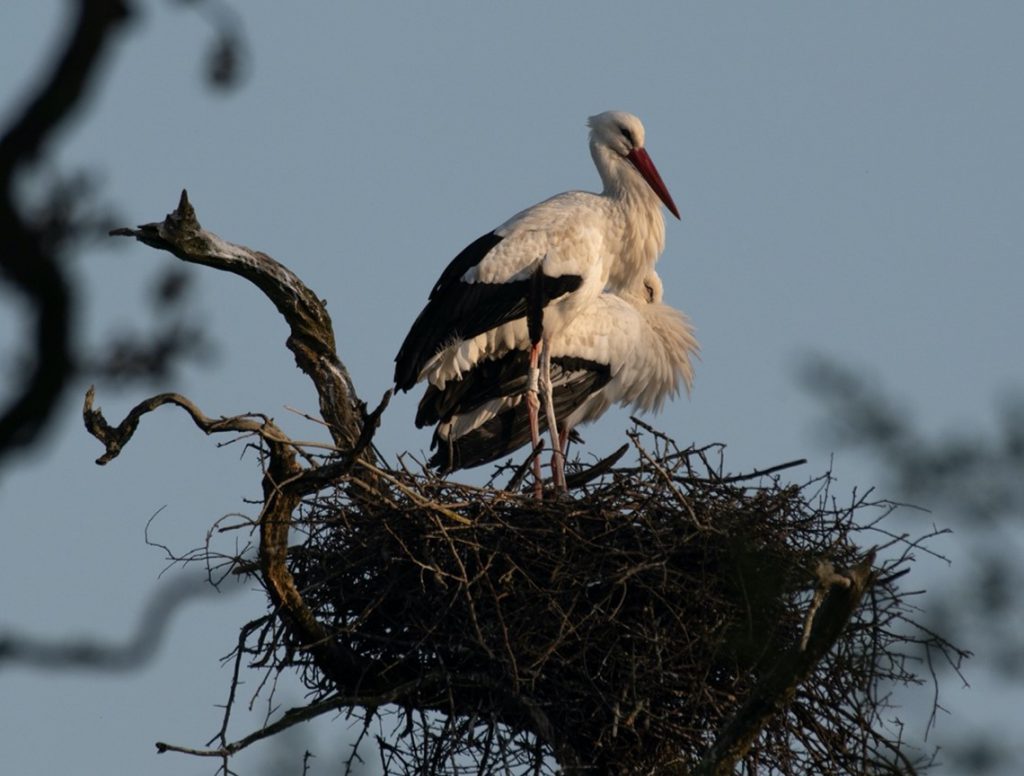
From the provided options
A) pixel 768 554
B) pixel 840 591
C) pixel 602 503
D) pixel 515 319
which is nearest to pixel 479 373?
pixel 515 319

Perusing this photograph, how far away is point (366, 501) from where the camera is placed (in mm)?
6258

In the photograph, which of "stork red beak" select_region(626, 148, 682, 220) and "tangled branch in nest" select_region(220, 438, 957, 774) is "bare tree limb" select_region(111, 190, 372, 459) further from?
"stork red beak" select_region(626, 148, 682, 220)

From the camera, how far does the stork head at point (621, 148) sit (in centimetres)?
948

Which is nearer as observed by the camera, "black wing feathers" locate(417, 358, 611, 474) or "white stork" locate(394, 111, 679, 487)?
"white stork" locate(394, 111, 679, 487)

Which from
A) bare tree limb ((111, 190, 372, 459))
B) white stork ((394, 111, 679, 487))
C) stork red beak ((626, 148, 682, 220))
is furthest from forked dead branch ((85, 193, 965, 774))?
stork red beak ((626, 148, 682, 220))

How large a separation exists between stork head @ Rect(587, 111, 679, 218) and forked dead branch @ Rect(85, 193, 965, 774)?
3.54m

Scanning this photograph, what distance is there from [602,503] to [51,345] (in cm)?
484

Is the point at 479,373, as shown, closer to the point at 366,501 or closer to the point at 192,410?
the point at 366,501

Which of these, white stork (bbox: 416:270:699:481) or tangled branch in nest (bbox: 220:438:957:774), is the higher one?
white stork (bbox: 416:270:699:481)

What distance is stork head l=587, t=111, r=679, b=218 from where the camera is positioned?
9477 millimetres

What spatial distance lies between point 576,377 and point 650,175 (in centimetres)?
138

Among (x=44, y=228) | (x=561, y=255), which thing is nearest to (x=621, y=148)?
(x=561, y=255)

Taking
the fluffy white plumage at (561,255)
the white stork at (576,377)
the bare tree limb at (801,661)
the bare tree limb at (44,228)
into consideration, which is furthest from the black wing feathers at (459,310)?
the bare tree limb at (44,228)

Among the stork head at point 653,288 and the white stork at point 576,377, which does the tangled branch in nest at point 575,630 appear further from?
the stork head at point 653,288
